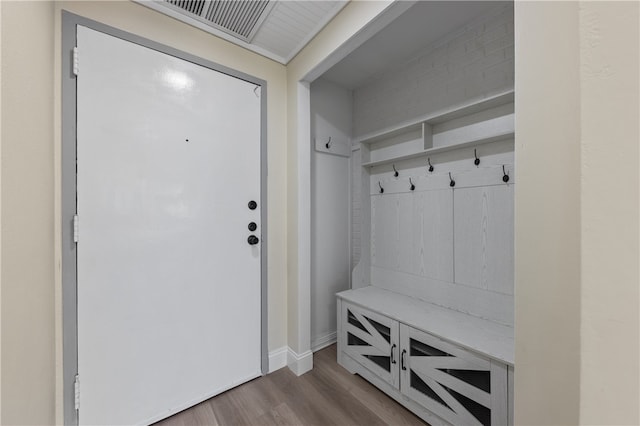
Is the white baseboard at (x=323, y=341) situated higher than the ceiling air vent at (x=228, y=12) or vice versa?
the ceiling air vent at (x=228, y=12)

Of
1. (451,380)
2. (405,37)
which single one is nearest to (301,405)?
(451,380)

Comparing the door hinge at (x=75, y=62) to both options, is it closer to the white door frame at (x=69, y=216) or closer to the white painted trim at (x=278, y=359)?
the white door frame at (x=69, y=216)

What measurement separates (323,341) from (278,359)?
487mm

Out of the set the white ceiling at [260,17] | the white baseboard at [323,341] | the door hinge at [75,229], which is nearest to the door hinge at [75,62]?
the white ceiling at [260,17]

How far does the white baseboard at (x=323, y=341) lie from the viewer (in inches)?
84.2

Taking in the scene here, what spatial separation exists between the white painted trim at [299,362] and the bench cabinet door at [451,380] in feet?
2.21

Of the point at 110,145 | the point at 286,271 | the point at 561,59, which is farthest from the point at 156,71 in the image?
the point at 561,59

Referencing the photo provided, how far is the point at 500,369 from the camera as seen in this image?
112 cm

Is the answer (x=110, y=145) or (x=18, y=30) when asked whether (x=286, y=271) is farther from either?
(x=18, y=30)

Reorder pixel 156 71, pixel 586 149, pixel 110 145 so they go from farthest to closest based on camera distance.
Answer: pixel 156 71
pixel 110 145
pixel 586 149

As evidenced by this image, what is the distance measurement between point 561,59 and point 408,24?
1.28m

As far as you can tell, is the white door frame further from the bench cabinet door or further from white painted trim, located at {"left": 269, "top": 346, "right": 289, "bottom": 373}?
the bench cabinet door

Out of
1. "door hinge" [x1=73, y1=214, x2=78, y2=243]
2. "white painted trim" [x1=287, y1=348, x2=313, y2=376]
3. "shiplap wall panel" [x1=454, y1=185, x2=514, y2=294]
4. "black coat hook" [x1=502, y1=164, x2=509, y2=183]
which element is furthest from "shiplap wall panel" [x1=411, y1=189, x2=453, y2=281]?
"door hinge" [x1=73, y1=214, x2=78, y2=243]

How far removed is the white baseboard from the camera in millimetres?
2139
